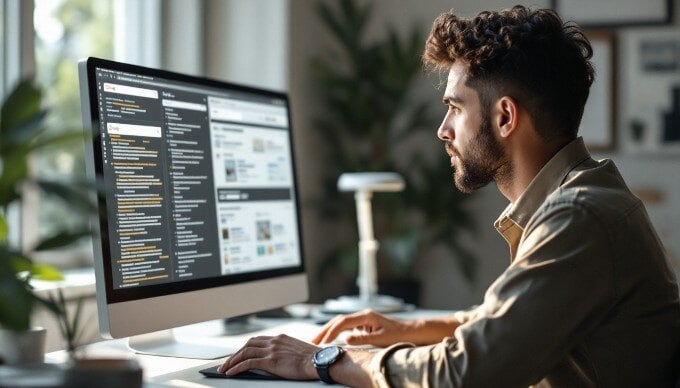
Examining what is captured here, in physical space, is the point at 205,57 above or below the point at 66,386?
above

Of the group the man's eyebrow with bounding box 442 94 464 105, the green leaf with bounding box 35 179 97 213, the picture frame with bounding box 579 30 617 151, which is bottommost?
the green leaf with bounding box 35 179 97 213

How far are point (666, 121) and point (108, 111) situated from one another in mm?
2945

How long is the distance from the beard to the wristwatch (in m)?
0.48

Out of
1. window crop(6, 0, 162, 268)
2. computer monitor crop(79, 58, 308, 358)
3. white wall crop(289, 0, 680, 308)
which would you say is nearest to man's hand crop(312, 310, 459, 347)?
computer monitor crop(79, 58, 308, 358)

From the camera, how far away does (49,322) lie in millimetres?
2100

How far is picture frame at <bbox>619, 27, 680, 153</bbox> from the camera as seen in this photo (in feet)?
12.2

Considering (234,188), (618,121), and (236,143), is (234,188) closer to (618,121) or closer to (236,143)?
(236,143)

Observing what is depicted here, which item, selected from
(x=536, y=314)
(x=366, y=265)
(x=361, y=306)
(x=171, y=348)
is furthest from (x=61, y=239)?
(x=366, y=265)

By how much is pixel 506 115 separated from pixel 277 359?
2.00 feet

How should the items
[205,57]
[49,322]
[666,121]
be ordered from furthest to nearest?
[666,121] → [205,57] → [49,322]

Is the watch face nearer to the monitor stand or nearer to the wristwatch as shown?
the wristwatch

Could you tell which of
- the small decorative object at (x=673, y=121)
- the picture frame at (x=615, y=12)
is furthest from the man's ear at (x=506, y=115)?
the small decorative object at (x=673, y=121)

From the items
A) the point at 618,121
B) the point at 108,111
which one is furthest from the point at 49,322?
the point at 618,121

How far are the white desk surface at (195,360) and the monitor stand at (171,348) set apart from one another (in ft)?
0.06
